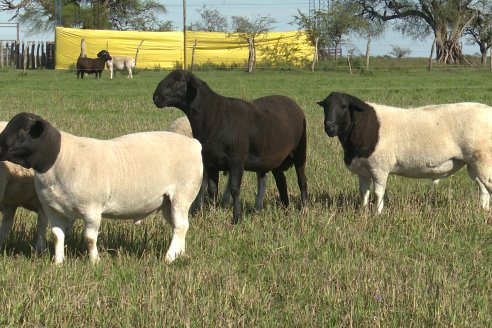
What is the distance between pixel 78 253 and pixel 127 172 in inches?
37.3

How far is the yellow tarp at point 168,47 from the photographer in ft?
183

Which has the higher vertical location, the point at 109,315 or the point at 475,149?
the point at 475,149

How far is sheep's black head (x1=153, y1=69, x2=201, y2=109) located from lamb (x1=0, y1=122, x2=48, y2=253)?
192 centimetres

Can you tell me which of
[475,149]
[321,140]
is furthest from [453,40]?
[475,149]

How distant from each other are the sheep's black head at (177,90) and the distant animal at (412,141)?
149cm

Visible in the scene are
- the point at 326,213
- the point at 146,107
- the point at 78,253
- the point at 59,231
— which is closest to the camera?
the point at 59,231

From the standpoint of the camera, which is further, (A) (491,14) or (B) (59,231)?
(A) (491,14)

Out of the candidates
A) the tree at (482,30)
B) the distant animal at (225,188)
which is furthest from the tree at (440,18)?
the distant animal at (225,188)

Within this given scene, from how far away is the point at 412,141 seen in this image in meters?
8.77

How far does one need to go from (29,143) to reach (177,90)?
274 centimetres

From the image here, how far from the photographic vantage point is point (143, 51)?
56.2 meters

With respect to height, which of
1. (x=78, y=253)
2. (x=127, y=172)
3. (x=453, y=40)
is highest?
(x=453, y=40)

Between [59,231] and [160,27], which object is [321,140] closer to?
[59,231]

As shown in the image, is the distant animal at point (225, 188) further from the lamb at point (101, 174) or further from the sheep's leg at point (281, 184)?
the lamb at point (101, 174)
